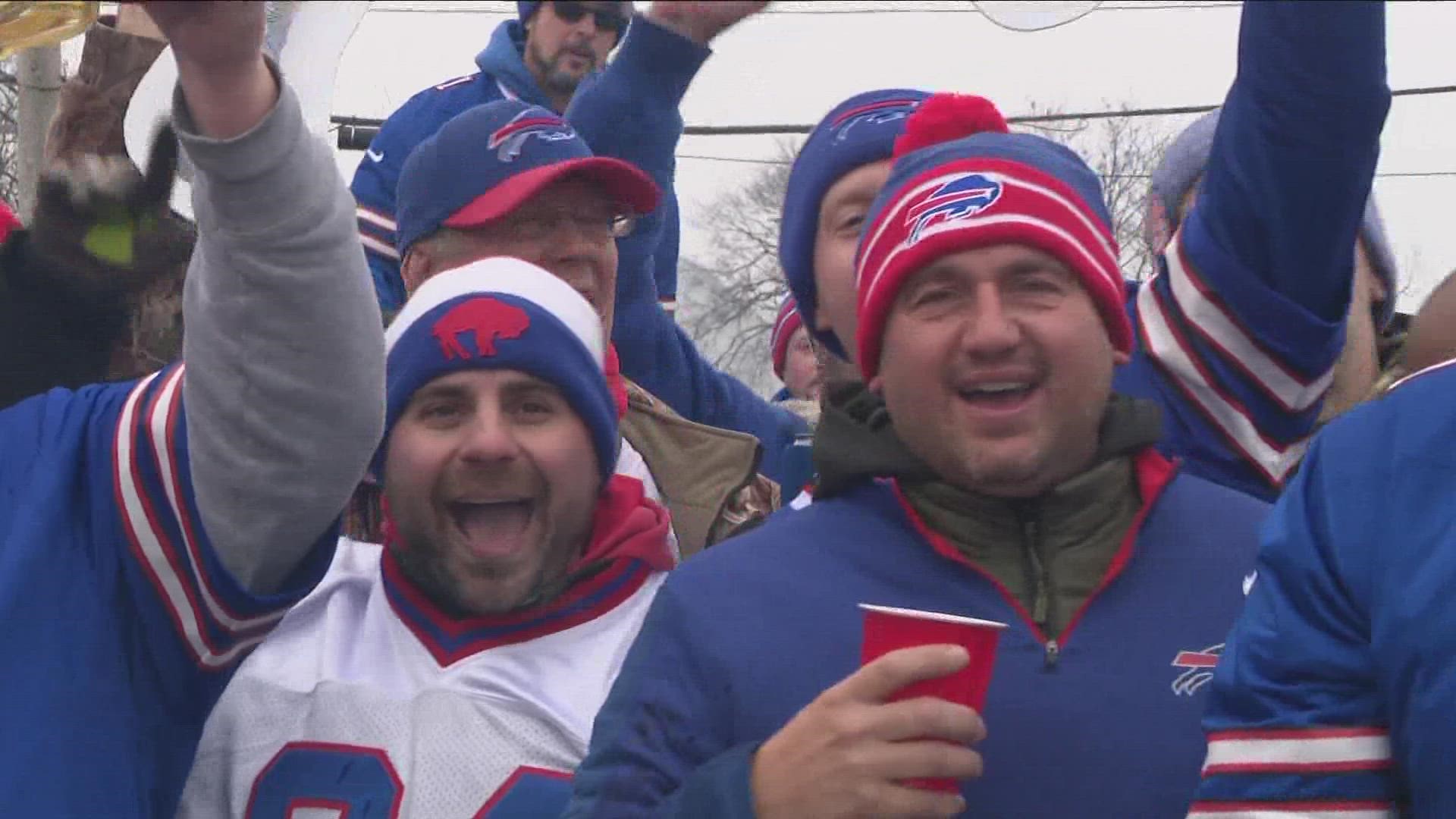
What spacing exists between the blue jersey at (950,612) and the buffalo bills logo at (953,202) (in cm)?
33

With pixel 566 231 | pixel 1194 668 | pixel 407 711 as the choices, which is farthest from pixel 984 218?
pixel 566 231

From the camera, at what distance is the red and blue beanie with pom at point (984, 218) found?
2.38 meters

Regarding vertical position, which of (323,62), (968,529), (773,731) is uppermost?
(323,62)

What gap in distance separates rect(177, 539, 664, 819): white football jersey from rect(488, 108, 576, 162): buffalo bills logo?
3.15 ft

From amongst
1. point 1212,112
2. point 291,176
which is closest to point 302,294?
point 291,176

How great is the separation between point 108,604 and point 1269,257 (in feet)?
4.74

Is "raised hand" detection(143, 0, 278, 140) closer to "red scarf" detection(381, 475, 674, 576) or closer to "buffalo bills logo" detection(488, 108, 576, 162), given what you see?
"red scarf" detection(381, 475, 674, 576)

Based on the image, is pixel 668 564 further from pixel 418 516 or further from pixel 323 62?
pixel 323 62

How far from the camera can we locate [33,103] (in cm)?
894

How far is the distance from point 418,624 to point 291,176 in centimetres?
99

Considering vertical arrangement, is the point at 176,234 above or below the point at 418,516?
above

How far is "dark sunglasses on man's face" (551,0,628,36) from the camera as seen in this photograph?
4.40 metres

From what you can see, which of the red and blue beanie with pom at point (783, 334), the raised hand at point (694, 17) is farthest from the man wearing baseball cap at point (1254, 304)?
the red and blue beanie with pom at point (783, 334)

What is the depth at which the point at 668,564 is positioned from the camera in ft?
10.2
